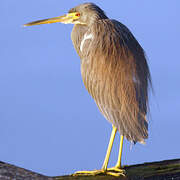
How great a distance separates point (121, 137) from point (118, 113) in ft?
1.30

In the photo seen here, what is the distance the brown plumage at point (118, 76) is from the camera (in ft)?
13.5

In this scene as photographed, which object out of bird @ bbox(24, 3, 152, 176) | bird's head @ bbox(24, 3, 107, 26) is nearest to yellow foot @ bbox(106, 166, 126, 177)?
bird @ bbox(24, 3, 152, 176)

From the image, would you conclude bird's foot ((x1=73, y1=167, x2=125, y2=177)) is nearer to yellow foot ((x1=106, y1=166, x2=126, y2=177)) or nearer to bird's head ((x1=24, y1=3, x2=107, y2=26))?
yellow foot ((x1=106, y1=166, x2=126, y2=177))

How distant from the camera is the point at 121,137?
14.5ft

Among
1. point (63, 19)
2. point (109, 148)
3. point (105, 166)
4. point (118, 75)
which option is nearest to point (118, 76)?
point (118, 75)

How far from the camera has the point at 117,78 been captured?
416 cm

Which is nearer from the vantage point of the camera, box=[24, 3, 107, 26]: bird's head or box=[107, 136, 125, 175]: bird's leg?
box=[107, 136, 125, 175]: bird's leg

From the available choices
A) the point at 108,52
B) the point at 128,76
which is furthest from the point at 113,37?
the point at 128,76

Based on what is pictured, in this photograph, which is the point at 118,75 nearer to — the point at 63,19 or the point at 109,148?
the point at 109,148

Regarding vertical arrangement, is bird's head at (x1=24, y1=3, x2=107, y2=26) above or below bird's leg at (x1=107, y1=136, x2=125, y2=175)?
above

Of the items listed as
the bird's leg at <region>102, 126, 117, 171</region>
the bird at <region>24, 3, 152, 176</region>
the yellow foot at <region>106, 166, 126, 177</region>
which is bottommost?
the yellow foot at <region>106, 166, 126, 177</region>

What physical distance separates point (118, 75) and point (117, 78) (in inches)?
1.2

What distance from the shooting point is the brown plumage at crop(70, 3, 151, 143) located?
4.11m

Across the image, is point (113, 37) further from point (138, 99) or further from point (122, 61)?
point (138, 99)
